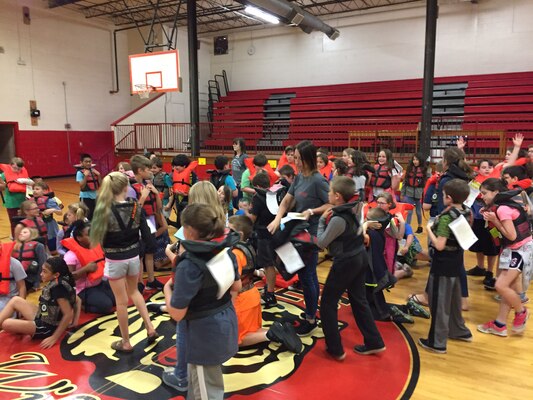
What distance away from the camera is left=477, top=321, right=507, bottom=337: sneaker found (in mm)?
3719

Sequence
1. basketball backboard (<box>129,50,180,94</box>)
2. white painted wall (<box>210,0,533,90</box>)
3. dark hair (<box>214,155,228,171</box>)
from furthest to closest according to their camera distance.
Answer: white painted wall (<box>210,0,533,90</box>), basketball backboard (<box>129,50,180,94</box>), dark hair (<box>214,155,228,171</box>)

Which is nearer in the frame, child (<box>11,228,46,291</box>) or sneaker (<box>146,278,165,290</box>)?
child (<box>11,228,46,291</box>)

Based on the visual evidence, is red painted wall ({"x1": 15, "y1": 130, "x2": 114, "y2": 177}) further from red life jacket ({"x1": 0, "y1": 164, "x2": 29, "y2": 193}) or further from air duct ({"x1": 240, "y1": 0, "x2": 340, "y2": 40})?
red life jacket ({"x1": 0, "y1": 164, "x2": 29, "y2": 193})

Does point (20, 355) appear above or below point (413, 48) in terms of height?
below

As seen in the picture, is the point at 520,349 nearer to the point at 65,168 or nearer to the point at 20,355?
the point at 20,355

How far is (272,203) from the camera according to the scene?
405 cm

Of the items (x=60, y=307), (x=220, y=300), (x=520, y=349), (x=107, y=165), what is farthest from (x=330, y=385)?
(x=107, y=165)

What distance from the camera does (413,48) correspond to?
15.4m

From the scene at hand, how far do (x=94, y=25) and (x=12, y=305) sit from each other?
54.2 feet

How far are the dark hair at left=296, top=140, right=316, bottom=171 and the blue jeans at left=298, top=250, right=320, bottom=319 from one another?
776 millimetres

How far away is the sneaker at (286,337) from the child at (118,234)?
3.81 feet

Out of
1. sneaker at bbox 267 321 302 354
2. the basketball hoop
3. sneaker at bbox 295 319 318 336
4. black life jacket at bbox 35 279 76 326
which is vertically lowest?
sneaker at bbox 295 319 318 336

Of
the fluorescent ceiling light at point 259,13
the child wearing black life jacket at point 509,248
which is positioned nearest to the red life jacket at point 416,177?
the child wearing black life jacket at point 509,248

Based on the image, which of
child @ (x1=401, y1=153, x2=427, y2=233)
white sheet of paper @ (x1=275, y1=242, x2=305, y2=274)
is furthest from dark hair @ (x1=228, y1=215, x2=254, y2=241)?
child @ (x1=401, y1=153, x2=427, y2=233)
